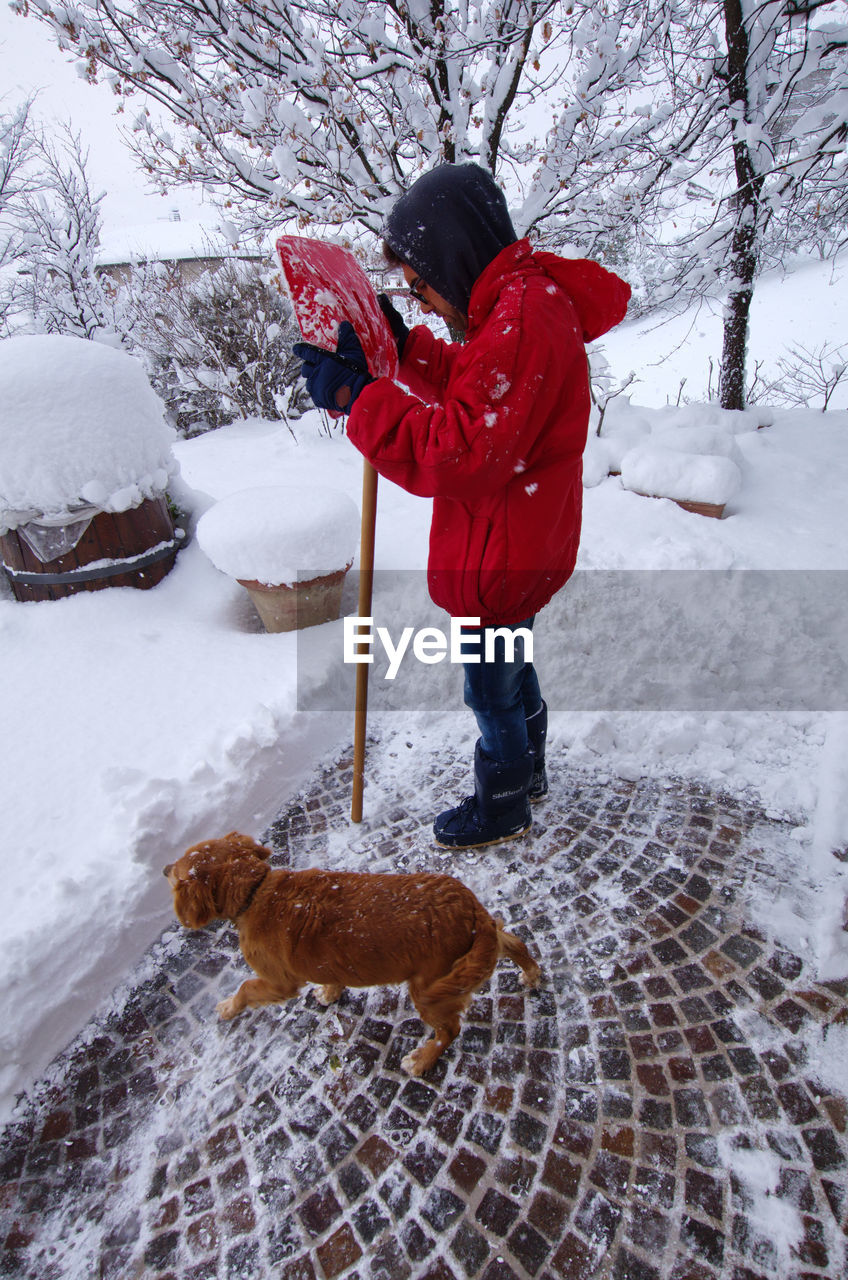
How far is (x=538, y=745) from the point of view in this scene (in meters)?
2.78

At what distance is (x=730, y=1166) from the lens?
153 centimetres

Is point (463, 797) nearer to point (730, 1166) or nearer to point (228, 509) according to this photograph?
point (730, 1166)

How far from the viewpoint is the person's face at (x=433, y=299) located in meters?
1.87

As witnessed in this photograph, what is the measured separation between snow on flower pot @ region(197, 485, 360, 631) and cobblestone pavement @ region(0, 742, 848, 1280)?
2013 millimetres

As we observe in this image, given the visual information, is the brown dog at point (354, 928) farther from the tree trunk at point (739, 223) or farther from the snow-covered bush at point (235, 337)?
the snow-covered bush at point (235, 337)

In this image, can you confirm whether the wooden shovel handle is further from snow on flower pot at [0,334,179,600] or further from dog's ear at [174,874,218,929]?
snow on flower pot at [0,334,179,600]

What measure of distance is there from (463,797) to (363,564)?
1.26 meters

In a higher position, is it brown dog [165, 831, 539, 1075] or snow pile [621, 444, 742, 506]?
snow pile [621, 444, 742, 506]

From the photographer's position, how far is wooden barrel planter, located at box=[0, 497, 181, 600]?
11.6ft

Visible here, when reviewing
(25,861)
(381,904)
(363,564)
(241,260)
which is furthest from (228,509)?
(241,260)

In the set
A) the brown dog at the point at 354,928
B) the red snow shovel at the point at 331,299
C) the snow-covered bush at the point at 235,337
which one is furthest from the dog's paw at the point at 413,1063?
the snow-covered bush at the point at 235,337

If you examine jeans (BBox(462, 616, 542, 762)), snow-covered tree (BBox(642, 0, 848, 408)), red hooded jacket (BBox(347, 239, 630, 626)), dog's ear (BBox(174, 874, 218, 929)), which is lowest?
dog's ear (BBox(174, 874, 218, 929))

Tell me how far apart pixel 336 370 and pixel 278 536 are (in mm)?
1756

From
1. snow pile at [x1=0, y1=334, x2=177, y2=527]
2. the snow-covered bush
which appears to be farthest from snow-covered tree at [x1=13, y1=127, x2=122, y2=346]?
snow pile at [x1=0, y1=334, x2=177, y2=527]
